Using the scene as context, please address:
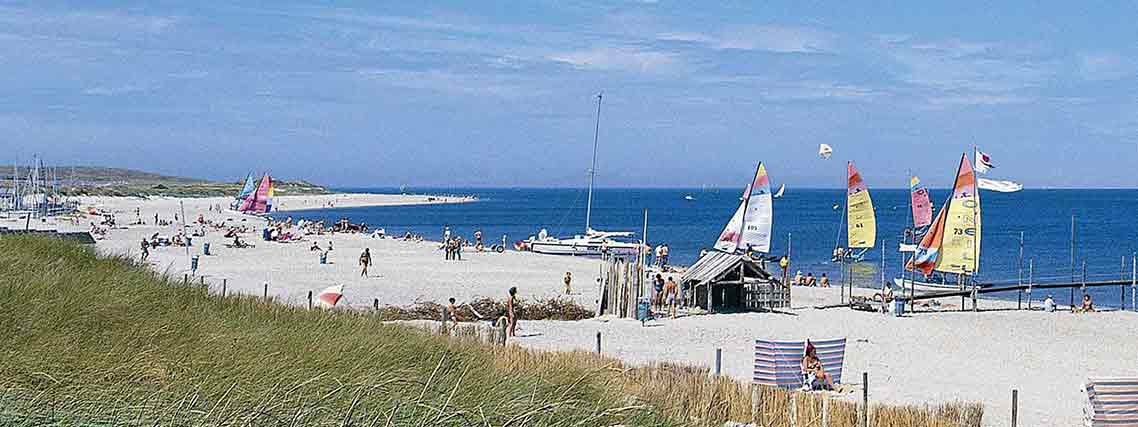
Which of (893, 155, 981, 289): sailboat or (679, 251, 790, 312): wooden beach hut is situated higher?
(893, 155, 981, 289): sailboat

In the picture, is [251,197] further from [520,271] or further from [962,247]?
[962,247]

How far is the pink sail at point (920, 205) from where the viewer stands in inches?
1201

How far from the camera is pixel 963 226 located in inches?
1117

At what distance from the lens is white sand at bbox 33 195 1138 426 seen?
15000mm

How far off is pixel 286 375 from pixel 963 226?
24.0 metres

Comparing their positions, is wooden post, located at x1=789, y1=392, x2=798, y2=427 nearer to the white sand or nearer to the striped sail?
the white sand

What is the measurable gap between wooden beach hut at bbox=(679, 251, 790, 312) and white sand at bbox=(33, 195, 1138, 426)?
66cm

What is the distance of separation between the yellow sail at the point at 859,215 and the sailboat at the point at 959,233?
1.36 meters

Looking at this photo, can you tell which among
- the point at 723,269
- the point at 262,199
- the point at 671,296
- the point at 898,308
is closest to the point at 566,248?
the point at 262,199

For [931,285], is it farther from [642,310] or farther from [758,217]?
[642,310]

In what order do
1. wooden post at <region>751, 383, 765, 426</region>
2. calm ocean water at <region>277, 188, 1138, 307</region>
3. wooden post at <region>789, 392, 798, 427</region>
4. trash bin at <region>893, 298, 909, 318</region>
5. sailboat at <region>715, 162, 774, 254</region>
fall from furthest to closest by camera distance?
calm ocean water at <region>277, 188, 1138, 307</region>, sailboat at <region>715, 162, 774, 254</region>, trash bin at <region>893, 298, 909, 318</region>, wooden post at <region>751, 383, 765, 426</region>, wooden post at <region>789, 392, 798, 427</region>

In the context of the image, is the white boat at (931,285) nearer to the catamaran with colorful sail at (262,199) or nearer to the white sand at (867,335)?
the white sand at (867,335)

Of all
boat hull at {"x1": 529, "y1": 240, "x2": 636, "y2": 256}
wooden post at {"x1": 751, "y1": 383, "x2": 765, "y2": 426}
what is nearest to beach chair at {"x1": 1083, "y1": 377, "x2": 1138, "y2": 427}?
wooden post at {"x1": 751, "y1": 383, "x2": 765, "y2": 426}

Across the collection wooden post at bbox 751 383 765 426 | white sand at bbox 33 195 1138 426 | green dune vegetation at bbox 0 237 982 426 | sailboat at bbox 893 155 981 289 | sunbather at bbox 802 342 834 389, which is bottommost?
white sand at bbox 33 195 1138 426
